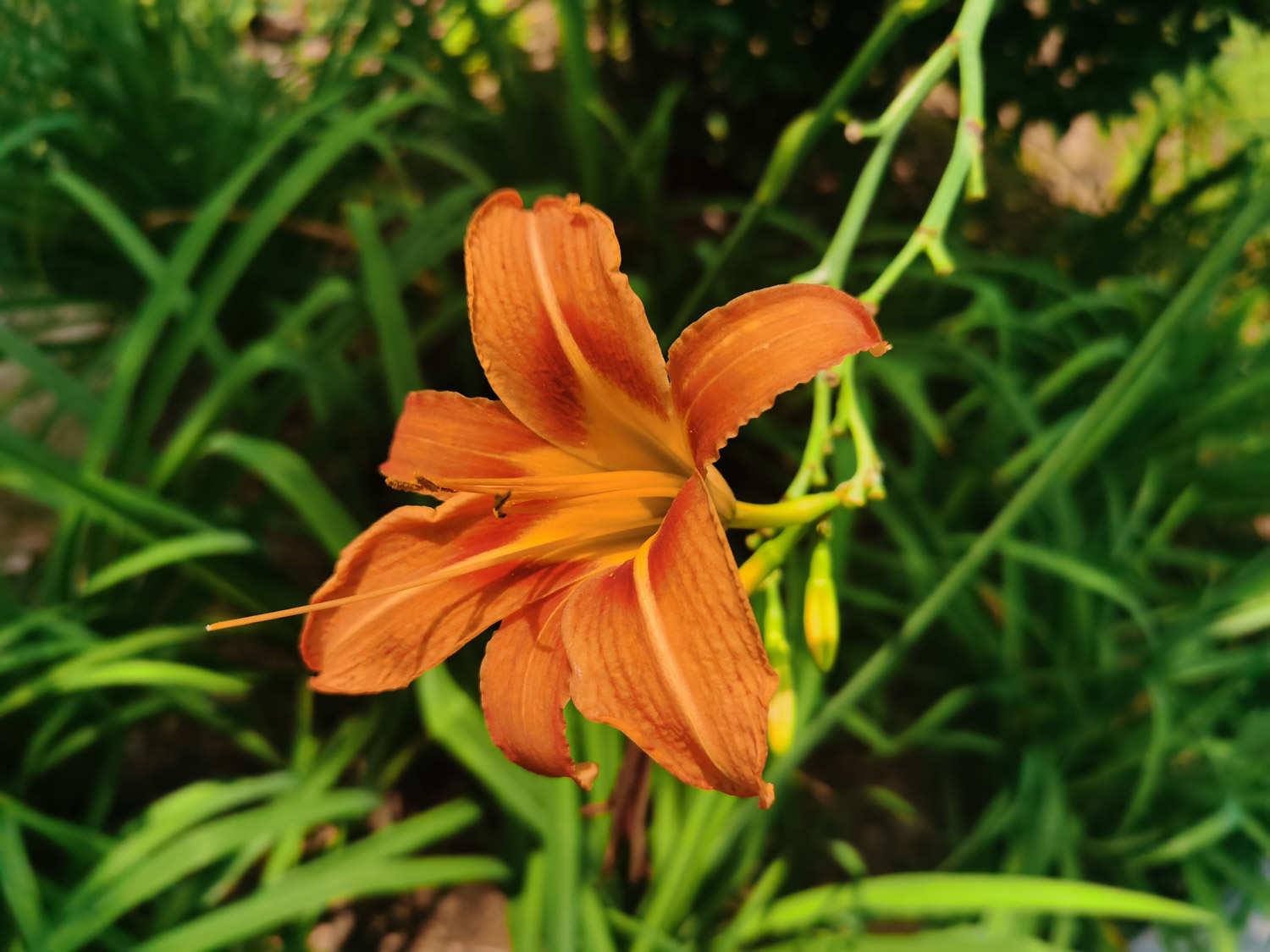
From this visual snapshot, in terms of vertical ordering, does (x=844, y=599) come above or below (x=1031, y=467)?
below

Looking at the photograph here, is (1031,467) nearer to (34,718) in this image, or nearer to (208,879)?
(208,879)

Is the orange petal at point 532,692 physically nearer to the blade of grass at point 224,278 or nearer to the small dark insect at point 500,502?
the small dark insect at point 500,502

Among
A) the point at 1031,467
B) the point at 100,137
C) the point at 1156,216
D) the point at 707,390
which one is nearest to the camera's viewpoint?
the point at 707,390

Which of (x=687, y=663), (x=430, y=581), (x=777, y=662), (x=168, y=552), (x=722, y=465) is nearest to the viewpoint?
(x=687, y=663)

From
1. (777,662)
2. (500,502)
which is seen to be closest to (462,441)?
(500,502)

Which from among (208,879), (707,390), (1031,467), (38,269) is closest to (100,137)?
(38,269)

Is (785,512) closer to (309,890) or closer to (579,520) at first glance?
(579,520)
